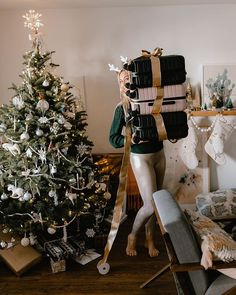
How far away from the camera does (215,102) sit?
3324mm

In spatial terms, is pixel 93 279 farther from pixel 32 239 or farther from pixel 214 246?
pixel 214 246

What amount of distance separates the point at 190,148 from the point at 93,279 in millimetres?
1596

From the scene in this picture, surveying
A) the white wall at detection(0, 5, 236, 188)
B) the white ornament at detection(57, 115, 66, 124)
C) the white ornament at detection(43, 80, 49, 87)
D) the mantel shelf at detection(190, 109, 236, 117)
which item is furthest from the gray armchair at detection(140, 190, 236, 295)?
the white wall at detection(0, 5, 236, 188)

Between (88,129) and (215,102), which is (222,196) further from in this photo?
(88,129)

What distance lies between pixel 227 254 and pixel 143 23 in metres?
2.63

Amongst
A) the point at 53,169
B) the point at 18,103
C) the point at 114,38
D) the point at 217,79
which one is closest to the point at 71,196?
the point at 53,169

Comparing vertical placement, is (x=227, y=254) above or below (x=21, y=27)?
below

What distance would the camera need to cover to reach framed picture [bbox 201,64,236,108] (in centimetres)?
339

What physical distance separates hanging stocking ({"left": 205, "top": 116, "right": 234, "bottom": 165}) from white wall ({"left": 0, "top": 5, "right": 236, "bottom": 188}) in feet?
0.85


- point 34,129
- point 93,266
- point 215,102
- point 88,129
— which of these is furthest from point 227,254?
point 88,129

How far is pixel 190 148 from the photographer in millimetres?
3309

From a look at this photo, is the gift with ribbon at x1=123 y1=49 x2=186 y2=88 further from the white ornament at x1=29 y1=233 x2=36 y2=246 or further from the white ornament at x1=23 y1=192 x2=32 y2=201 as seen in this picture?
the white ornament at x1=29 y1=233 x2=36 y2=246

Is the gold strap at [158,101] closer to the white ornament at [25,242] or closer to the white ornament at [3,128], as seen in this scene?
the white ornament at [3,128]

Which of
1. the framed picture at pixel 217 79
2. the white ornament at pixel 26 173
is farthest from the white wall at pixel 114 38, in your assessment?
the white ornament at pixel 26 173
